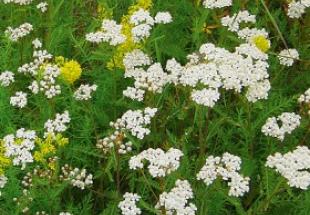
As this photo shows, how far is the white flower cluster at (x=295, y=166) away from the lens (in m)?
3.00

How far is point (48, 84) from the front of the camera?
3.73 metres

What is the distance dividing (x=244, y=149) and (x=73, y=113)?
1.15 meters

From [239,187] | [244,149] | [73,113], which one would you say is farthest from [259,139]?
[73,113]

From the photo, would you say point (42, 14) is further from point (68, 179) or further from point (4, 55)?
point (68, 179)

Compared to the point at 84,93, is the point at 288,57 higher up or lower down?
higher up

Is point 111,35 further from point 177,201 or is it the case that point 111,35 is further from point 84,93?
point 177,201

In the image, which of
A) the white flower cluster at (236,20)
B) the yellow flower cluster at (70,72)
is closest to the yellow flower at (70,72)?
the yellow flower cluster at (70,72)

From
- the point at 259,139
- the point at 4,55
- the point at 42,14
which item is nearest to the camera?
the point at 259,139

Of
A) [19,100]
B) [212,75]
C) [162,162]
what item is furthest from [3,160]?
[212,75]

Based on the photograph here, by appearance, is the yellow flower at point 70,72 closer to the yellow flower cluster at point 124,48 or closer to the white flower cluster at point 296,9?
the yellow flower cluster at point 124,48

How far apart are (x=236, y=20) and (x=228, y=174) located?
5.19 feet

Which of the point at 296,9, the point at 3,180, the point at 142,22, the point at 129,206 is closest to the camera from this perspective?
the point at 129,206

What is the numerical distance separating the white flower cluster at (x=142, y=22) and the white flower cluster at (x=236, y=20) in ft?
1.64

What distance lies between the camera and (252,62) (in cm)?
375
